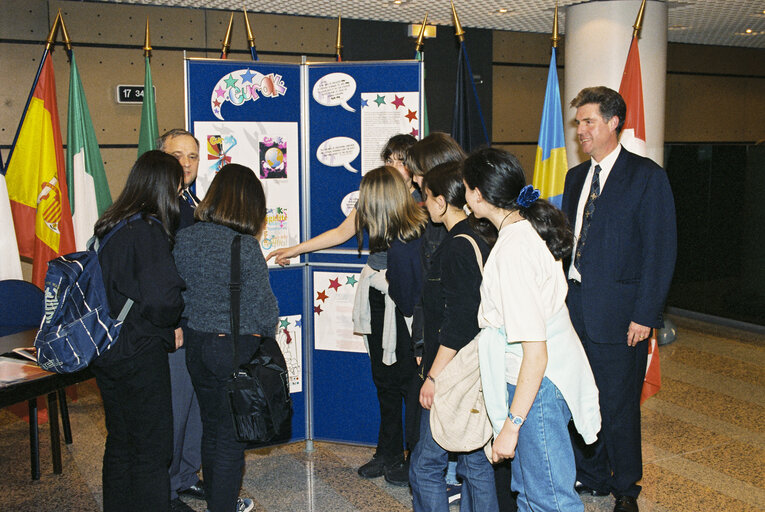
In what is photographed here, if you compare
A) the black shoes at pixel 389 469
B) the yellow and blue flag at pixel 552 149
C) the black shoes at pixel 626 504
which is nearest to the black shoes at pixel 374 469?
the black shoes at pixel 389 469

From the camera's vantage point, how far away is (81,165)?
14.4 feet

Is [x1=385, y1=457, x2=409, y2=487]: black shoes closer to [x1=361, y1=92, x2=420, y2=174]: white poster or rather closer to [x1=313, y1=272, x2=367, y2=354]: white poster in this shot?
[x1=313, y1=272, x2=367, y2=354]: white poster

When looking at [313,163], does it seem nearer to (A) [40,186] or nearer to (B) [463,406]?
(B) [463,406]

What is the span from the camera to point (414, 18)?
5.57m

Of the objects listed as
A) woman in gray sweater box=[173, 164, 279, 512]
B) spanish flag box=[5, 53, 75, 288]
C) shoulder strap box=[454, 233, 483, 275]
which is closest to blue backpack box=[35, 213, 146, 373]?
woman in gray sweater box=[173, 164, 279, 512]

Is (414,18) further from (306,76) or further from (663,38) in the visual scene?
(306,76)

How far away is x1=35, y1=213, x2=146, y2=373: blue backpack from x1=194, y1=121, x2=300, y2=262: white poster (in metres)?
1.07

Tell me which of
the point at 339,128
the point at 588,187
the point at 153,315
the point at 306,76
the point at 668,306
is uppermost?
Result: the point at 306,76

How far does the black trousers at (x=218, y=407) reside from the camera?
250cm

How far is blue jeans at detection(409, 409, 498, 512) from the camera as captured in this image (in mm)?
2271

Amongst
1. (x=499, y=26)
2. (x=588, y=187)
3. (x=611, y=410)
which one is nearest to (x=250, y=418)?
(x=611, y=410)

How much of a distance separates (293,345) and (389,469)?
0.80 metres

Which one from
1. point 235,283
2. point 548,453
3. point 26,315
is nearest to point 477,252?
point 548,453

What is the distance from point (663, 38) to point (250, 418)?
162 inches
